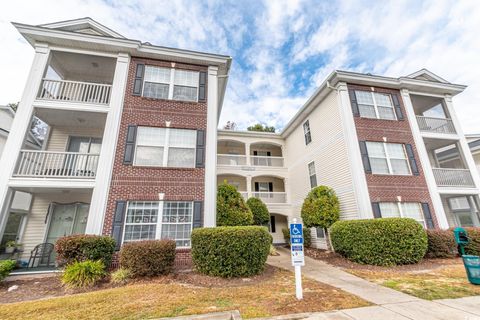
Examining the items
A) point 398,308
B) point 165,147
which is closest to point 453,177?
point 398,308

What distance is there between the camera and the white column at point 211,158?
8.89 meters

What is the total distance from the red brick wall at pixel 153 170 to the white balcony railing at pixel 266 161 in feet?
29.4

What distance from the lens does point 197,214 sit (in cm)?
878

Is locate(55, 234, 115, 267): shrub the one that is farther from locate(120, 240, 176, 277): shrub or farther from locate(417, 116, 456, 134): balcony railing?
locate(417, 116, 456, 134): balcony railing

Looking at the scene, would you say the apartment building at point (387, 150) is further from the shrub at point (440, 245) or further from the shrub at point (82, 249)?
the shrub at point (82, 249)

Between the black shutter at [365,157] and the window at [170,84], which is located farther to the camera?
the black shutter at [365,157]

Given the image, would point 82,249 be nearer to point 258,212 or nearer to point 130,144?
point 130,144

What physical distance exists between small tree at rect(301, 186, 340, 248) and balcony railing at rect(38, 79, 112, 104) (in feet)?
39.2

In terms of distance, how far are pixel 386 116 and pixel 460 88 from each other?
5.56 m

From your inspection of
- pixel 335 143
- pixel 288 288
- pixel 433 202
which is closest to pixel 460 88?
pixel 433 202

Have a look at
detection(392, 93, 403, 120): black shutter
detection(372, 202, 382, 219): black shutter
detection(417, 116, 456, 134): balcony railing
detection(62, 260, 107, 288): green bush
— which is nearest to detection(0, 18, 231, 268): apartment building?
detection(62, 260, 107, 288): green bush

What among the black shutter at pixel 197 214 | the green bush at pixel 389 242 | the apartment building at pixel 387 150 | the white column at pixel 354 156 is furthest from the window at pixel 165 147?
the apartment building at pixel 387 150

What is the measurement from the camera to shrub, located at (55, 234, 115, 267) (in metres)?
6.54

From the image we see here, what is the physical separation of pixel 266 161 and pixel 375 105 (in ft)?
30.0
